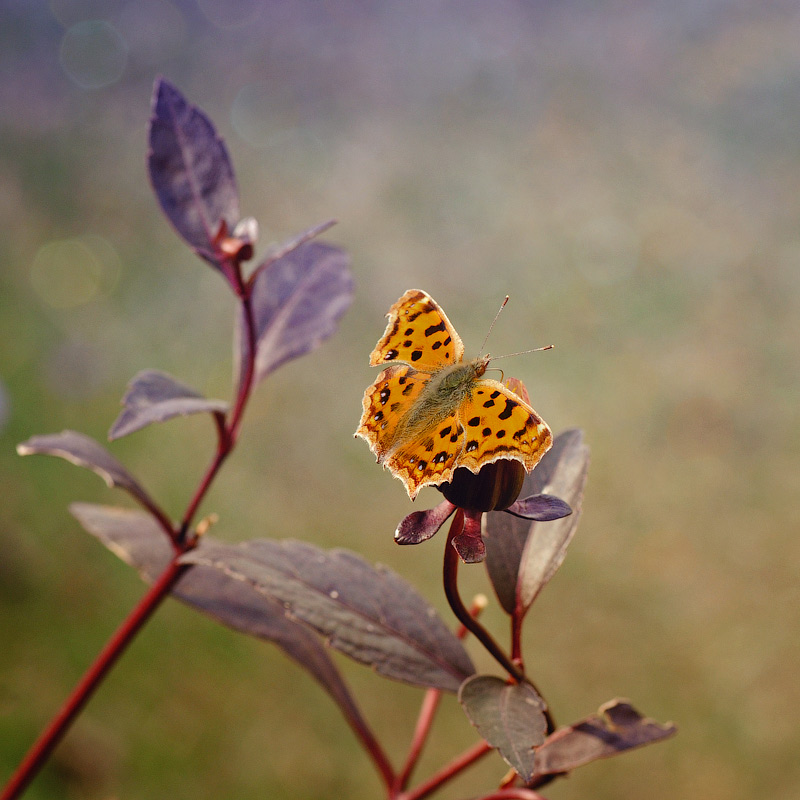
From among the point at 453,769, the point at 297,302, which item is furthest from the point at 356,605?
the point at 297,302

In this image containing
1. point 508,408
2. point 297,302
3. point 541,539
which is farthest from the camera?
point 297,302

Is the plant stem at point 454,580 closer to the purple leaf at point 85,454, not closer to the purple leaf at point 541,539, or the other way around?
the purple leaf at point 541,539

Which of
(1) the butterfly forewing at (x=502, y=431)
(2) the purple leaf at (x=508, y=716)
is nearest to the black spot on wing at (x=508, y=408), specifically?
(1) the butterfly forewing at (x=502, y=431)

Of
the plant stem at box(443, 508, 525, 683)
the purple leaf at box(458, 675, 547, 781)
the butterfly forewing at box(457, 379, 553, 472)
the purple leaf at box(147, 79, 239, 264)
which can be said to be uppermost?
the purple leaf at box(147, 79, 239, 264)

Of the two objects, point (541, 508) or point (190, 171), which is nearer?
point (541, 508)

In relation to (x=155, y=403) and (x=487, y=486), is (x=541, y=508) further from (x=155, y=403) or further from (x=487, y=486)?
(x=155, y=403)

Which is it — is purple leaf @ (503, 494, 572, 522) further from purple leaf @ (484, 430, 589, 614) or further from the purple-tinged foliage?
the purple-tinged foliage

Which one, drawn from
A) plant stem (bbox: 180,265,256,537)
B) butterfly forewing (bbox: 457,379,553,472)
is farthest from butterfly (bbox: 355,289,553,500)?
plant stem (bbox: 180,265,256,537)
